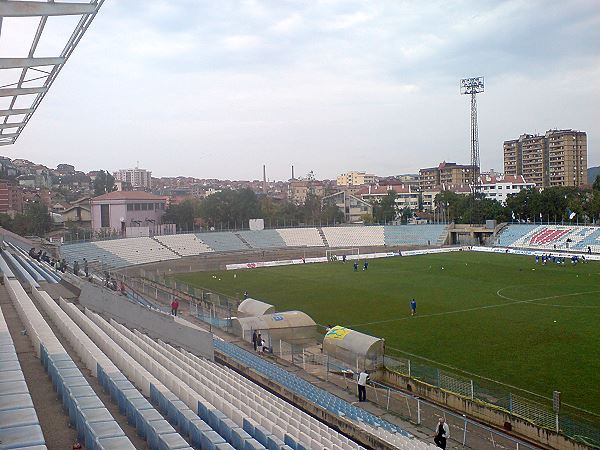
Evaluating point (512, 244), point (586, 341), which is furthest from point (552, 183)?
point (586, 341)

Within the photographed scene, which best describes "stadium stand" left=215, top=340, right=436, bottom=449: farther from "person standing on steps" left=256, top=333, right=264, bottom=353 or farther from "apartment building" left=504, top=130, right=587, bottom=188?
"apartment building" left=504, top=130, right=587, bottom=188

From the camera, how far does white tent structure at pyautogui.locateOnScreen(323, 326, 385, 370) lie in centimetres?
1598

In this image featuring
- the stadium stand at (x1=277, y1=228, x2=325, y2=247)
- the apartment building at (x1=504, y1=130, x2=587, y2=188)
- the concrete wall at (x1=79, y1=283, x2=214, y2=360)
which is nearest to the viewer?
the concrete wall at (x1=79, y1=283, x2=214, y2=360)

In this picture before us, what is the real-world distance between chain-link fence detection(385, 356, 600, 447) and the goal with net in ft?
124

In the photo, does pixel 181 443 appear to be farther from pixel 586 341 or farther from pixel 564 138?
pixel 564 138

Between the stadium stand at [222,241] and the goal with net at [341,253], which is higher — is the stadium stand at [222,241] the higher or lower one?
the higher one

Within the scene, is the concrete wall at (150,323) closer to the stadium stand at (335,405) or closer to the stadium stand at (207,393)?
the stadium stand at (335,405)

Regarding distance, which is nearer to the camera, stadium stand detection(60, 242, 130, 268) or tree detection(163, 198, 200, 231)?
stadium stand detection(60, 242, 130, 268)

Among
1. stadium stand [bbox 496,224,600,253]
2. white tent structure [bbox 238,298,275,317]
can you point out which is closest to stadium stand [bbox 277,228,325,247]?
stadium stand [bbox 496,224,600,253]

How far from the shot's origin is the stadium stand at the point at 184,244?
2382 inches

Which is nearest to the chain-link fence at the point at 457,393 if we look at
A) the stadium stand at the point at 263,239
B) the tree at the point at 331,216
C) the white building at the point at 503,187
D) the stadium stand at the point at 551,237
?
the stadium stand at the point at 551,237

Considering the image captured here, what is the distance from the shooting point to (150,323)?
15625mm

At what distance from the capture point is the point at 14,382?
7.70 meters

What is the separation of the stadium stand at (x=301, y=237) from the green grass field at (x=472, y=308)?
61.2 ft
